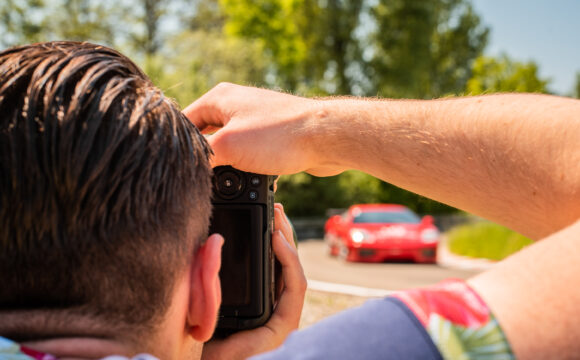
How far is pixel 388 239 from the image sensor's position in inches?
486

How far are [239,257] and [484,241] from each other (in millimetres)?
14415

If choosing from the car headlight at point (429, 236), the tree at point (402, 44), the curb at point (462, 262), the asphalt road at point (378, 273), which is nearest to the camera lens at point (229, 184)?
the asphalt road at point (378, 273)

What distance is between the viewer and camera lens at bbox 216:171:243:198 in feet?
5.51

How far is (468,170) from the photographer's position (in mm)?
1388

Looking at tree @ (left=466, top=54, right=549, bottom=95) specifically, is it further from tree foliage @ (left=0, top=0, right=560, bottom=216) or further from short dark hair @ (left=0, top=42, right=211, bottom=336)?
short dark hair @ (left=0, top=42, right=211, bottom=336)

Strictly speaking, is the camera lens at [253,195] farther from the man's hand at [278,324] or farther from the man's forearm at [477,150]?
the man's forearm at [477,150]

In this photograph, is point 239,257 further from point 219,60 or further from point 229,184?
point 219,60

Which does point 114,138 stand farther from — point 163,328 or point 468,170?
point 468,170

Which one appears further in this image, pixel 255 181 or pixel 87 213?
pixel 255 181

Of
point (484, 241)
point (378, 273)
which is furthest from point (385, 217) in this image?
point (484, 241)

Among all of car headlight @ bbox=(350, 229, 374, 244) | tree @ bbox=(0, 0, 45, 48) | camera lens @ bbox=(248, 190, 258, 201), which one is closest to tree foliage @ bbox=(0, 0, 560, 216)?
tree @ bbox=(0, 0, 45, 48)

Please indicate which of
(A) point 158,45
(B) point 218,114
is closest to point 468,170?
(B) point 218,114

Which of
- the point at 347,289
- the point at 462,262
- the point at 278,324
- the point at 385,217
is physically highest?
the point at 278,324

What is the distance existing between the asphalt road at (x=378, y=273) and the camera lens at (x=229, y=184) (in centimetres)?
774
